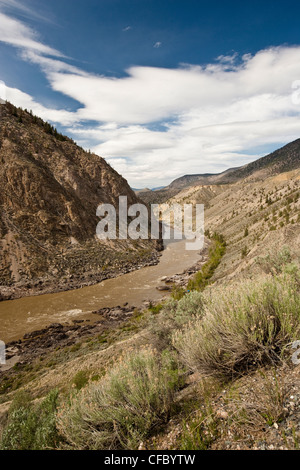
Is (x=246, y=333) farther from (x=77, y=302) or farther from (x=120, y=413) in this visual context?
(x=77, y=302)

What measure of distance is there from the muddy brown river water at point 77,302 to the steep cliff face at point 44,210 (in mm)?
3890

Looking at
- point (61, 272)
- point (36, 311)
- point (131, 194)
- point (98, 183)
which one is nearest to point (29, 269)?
point (61, 272)

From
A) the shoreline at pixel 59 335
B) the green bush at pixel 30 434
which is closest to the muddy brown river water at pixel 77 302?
the shoreline at pixel 59 335

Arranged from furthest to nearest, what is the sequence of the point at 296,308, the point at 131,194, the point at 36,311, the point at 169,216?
the point at 169,216 → the point at 131,194 → the point at 36,311 → the point at 296,308

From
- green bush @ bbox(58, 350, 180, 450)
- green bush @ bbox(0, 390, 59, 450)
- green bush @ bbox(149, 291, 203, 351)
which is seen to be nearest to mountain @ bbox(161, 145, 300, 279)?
green bush @ bbox(149, 291, 203, 351)

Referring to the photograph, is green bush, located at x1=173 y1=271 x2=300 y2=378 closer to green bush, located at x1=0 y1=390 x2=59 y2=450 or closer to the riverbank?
green bush, located at x1=0 y1=390 x2=59 y2=450

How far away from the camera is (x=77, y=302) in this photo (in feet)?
77.3

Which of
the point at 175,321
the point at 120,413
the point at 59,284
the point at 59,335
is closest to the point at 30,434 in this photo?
the point at 120,413

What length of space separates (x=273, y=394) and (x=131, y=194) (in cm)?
5544

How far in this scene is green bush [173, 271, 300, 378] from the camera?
3652 mm

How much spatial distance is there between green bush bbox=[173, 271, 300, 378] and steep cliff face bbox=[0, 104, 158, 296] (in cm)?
2693

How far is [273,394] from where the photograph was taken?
2.70m
